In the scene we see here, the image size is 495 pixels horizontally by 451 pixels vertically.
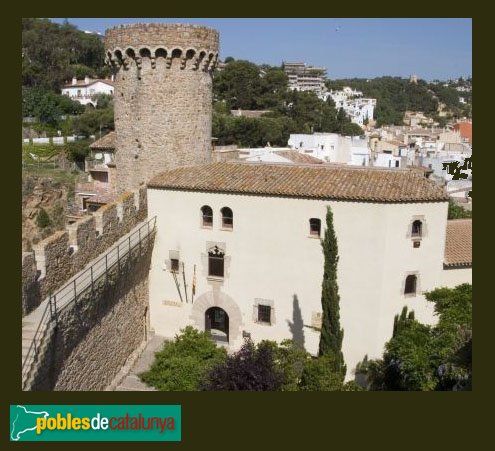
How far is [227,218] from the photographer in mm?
20172

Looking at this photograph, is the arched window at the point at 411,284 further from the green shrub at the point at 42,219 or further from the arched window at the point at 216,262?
the green shrub at the point at 42,219

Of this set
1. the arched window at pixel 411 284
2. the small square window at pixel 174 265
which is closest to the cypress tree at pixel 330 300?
the arched window at pixel 411 284

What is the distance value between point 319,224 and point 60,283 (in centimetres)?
847

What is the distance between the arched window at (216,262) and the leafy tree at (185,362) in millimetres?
2221

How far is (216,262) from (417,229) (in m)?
7.14

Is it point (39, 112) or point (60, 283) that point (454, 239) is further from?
point (39, 112)

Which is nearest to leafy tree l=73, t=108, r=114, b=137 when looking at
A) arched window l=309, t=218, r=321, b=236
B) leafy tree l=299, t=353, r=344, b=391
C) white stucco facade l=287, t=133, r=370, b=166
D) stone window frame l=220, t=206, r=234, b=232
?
white stucco facade l=287, t=133, r=370, b=166

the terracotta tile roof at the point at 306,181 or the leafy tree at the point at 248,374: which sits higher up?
the terracotta tile roof at the point at 306,181

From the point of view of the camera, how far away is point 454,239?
21.0 meters

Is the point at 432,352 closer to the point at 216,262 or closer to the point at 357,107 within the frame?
the point at 216,262

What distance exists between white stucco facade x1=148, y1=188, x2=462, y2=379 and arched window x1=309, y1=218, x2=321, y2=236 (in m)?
0.15

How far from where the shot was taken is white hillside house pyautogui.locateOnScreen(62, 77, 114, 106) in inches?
3295

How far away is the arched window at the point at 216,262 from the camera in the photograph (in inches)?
802

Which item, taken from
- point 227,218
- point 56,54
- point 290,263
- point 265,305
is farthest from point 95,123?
point 290,263
